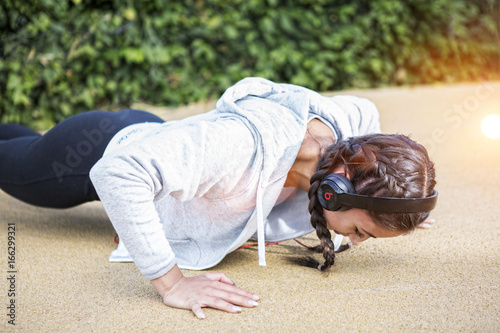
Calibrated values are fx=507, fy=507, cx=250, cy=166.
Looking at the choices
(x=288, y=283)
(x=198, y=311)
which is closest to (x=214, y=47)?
(x=288, y=283)

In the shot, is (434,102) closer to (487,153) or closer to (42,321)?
(487,153)

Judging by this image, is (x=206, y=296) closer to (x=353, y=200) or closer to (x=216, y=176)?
(x=216, y=176)

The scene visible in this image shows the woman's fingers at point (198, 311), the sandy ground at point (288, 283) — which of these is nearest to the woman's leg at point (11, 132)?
the sandy ground at point (288, 283)

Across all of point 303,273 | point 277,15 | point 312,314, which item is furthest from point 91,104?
point 312,314

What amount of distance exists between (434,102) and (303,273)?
10.8 feet

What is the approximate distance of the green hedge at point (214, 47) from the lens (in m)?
4.33

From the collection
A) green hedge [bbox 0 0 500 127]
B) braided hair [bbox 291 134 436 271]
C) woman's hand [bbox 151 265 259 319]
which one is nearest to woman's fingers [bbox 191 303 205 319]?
woman's hand [bbox 151 265 259 319]

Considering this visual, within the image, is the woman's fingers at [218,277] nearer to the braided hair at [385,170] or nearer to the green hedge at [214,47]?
the braided hair at [385,170]

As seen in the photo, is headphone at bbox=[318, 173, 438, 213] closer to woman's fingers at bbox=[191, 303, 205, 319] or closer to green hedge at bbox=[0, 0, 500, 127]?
woman's fingers at bbox=[191, 303, 205, 319]

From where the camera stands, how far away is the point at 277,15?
516 cm

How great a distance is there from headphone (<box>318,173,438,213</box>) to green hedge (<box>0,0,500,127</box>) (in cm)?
340

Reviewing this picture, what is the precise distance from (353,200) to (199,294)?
1.84 ft

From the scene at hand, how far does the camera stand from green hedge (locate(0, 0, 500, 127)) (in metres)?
4.33

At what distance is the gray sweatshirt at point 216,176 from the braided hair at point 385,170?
0.14 m
